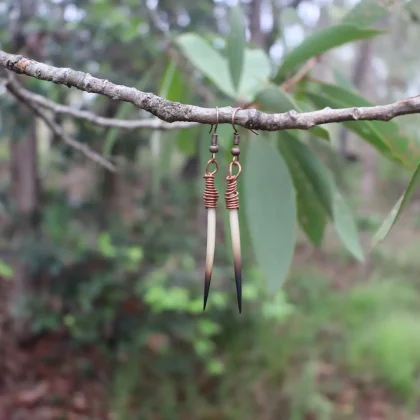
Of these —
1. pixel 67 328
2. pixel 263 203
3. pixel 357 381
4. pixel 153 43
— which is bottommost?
pixel 357 381

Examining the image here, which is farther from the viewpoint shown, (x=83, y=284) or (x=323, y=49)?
(x=83, y=284)

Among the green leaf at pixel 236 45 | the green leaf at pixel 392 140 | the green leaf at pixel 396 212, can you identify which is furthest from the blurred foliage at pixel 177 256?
the green leaf at pixel 396 212

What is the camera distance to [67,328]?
2115 millimetres

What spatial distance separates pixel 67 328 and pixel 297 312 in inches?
51.3

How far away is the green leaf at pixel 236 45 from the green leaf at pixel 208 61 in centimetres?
9

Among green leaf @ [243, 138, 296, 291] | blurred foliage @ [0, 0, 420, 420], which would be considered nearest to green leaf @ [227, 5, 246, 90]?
blurred foliage @ [0, 0, 420, 420]

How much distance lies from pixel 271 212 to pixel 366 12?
0.29 m

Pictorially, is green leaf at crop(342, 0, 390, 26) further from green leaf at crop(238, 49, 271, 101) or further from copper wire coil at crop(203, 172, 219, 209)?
copper wire coil at crop(203, 172, 219, 209)

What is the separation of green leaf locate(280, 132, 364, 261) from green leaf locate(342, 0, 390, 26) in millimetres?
176

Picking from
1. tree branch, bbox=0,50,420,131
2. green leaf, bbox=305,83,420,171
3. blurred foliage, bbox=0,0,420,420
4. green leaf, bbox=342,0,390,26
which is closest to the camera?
tree branch, bbox=0,50,420,131

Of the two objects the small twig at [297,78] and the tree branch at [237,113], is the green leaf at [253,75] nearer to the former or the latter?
the small twig at [297,78]

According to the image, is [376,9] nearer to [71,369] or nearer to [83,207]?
[83,207]

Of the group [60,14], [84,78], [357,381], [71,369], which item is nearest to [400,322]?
[357,381]

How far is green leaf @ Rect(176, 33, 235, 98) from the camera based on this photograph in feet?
2.46
